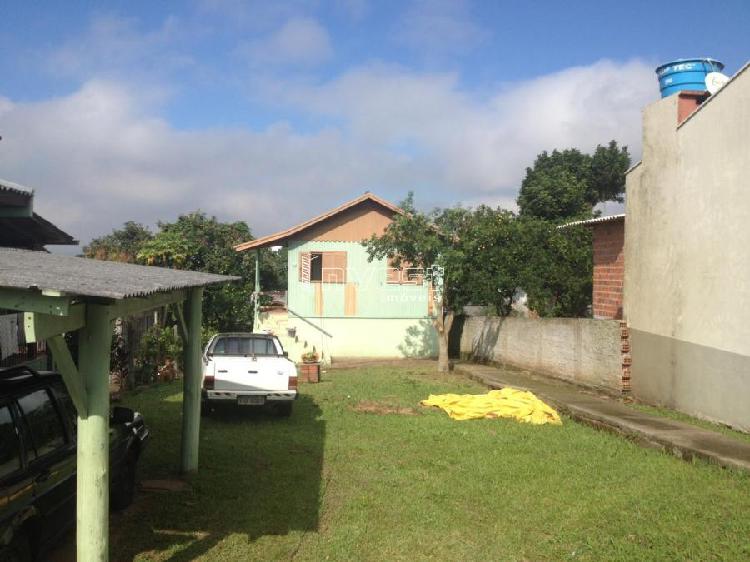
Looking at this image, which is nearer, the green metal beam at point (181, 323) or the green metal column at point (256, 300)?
the green metal beam at point (181, 323)

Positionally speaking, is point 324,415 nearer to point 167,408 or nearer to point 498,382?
point 167,408

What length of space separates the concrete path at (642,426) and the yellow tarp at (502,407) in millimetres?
537

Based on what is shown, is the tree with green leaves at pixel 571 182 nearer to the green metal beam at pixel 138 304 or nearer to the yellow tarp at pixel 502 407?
the yellow tarp at pixel 502 407

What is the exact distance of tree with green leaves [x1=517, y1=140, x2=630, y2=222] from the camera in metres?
32.7

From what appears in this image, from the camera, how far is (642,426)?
1019cm

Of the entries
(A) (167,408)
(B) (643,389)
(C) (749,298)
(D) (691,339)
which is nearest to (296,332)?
(A) (167,408)

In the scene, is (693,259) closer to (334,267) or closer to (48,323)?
(48,323)

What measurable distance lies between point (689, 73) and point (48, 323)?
1219 centimetres

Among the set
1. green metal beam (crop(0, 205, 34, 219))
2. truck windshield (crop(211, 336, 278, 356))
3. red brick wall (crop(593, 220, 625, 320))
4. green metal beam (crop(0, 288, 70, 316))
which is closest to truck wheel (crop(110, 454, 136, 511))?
green metal beam (crop(0, 288, 70, 316))

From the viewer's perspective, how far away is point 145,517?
6.56 meters

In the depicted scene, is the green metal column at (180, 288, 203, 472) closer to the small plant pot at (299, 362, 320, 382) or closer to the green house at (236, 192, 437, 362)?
the small plant pot at (299, 362, 320, 382)

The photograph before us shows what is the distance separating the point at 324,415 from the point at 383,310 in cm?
1261

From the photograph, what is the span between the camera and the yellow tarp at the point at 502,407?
1196 centimetres

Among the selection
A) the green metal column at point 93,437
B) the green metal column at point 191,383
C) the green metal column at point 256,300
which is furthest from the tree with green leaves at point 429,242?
the green metal column at point 93,437
